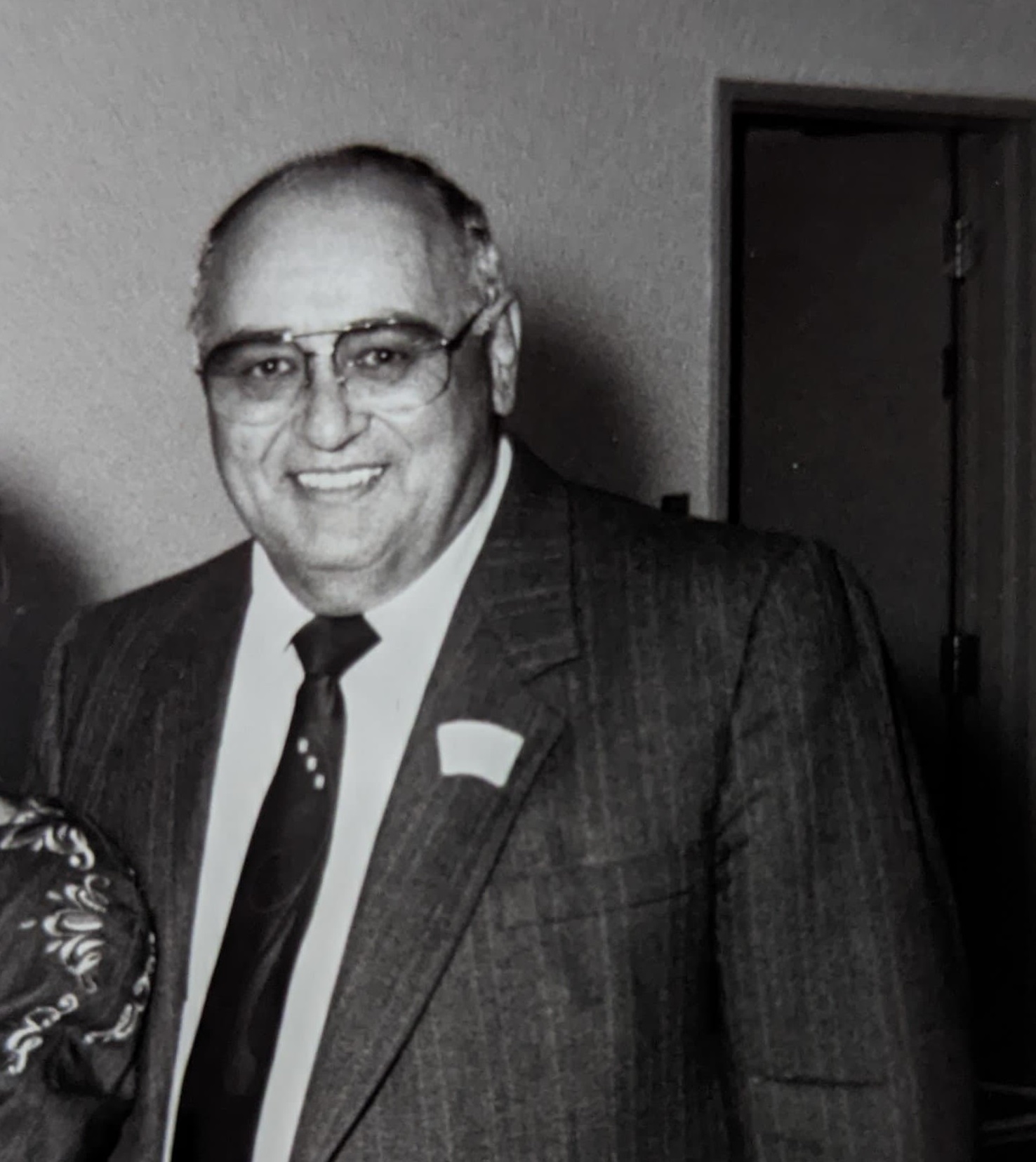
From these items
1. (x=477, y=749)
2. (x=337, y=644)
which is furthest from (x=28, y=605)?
(x=477, y=749)

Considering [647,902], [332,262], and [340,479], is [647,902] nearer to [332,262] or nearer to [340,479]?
[340,479]

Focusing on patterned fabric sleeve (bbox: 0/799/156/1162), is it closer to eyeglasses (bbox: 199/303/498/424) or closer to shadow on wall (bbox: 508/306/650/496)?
eyeglasses (bbox: 199/303/498/424)

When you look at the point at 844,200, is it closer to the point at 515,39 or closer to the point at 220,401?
the point at 515,39

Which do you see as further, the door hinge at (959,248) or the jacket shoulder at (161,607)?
the door hinge at (959,248)

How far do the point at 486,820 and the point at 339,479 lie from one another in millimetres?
252

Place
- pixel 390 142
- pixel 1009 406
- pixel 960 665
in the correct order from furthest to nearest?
pixel 960 665 → pixel 1009 406 → pixel 390 142

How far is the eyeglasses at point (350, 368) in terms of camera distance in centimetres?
116

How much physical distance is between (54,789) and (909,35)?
199 cm

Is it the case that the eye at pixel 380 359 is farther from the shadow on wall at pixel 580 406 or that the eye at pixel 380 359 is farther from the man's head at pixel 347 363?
the shadow on wall at pixel 580 406

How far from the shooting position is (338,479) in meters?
1.18

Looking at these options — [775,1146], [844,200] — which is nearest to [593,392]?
[844,200]

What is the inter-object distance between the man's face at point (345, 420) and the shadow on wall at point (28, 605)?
1114 mm

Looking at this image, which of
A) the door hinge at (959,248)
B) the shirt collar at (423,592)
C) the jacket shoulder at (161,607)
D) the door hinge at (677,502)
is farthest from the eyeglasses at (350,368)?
the door hinge at (959,248)

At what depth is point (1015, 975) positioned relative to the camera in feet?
9.96
